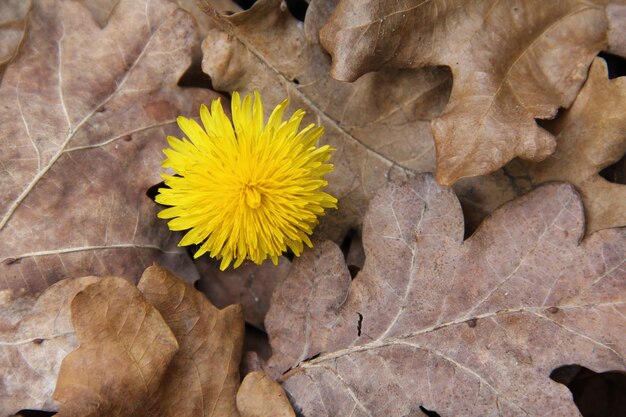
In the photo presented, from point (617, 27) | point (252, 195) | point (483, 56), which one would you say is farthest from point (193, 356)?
point (617, 27)

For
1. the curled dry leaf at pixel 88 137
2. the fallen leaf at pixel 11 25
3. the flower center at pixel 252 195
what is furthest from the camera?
the fallen leaf at pixel 11 25

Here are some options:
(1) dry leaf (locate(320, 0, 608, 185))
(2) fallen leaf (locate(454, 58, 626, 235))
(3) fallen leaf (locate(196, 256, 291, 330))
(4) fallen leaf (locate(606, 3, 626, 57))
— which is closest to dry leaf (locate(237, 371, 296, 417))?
(3) fallen leaf (locate(196, 256, 291, 330))


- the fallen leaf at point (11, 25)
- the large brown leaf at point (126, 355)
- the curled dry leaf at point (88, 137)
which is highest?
the fallen leaf at point (11, 25)

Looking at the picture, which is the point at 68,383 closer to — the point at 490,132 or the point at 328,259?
the point at 328,259

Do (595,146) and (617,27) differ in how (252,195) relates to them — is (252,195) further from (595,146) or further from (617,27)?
(617,27)

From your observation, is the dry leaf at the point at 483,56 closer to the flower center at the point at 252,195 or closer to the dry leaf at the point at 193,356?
the flower center at the point at 252,195

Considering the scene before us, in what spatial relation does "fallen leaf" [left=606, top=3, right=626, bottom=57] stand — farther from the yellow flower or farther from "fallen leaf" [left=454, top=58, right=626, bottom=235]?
the yellow flower

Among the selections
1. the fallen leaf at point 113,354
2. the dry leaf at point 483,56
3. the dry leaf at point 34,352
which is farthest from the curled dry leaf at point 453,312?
the dry leaf at point 34,352
